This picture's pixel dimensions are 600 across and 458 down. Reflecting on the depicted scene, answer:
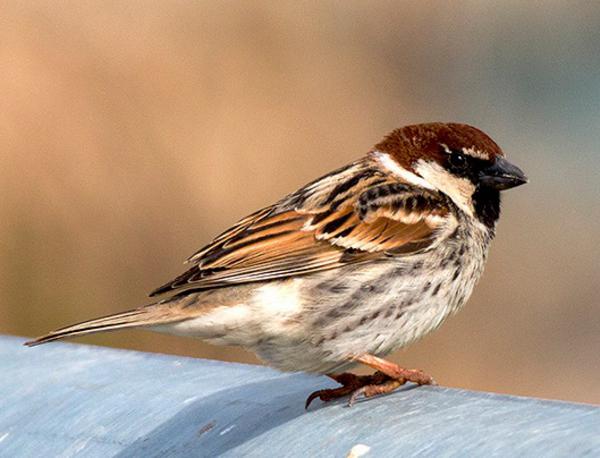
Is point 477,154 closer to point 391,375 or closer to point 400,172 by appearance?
point 400,172

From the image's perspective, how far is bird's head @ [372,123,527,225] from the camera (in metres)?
4.11

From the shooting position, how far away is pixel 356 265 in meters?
3.81

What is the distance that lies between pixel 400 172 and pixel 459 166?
184 millimetres

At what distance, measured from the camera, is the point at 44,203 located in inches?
295

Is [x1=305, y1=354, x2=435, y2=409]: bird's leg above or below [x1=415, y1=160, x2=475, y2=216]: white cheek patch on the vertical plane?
below

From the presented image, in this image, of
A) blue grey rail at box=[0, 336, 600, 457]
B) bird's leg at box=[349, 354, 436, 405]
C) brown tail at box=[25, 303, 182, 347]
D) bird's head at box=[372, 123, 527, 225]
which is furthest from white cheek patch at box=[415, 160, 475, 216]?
blue grey rail at box=[0, 336, 600, 457]

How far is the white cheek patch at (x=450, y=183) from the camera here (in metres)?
4.12

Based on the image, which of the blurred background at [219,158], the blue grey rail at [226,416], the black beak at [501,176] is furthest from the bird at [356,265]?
the blurred background at [219,158]

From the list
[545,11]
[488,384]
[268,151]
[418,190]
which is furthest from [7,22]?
[545,11]

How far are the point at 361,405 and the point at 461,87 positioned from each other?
11.2 m

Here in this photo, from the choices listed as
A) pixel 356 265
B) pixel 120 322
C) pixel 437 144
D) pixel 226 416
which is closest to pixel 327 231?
pixel 356 265

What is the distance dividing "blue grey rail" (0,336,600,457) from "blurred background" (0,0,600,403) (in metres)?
3.91

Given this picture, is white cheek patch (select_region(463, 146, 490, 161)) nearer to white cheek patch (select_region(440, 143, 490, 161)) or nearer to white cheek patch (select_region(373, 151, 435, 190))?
white cheek patch (select_region(440, 143, 490, 161))

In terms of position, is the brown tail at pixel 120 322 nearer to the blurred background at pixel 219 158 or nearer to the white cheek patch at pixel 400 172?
the white cheek patch at pixel 400 172
